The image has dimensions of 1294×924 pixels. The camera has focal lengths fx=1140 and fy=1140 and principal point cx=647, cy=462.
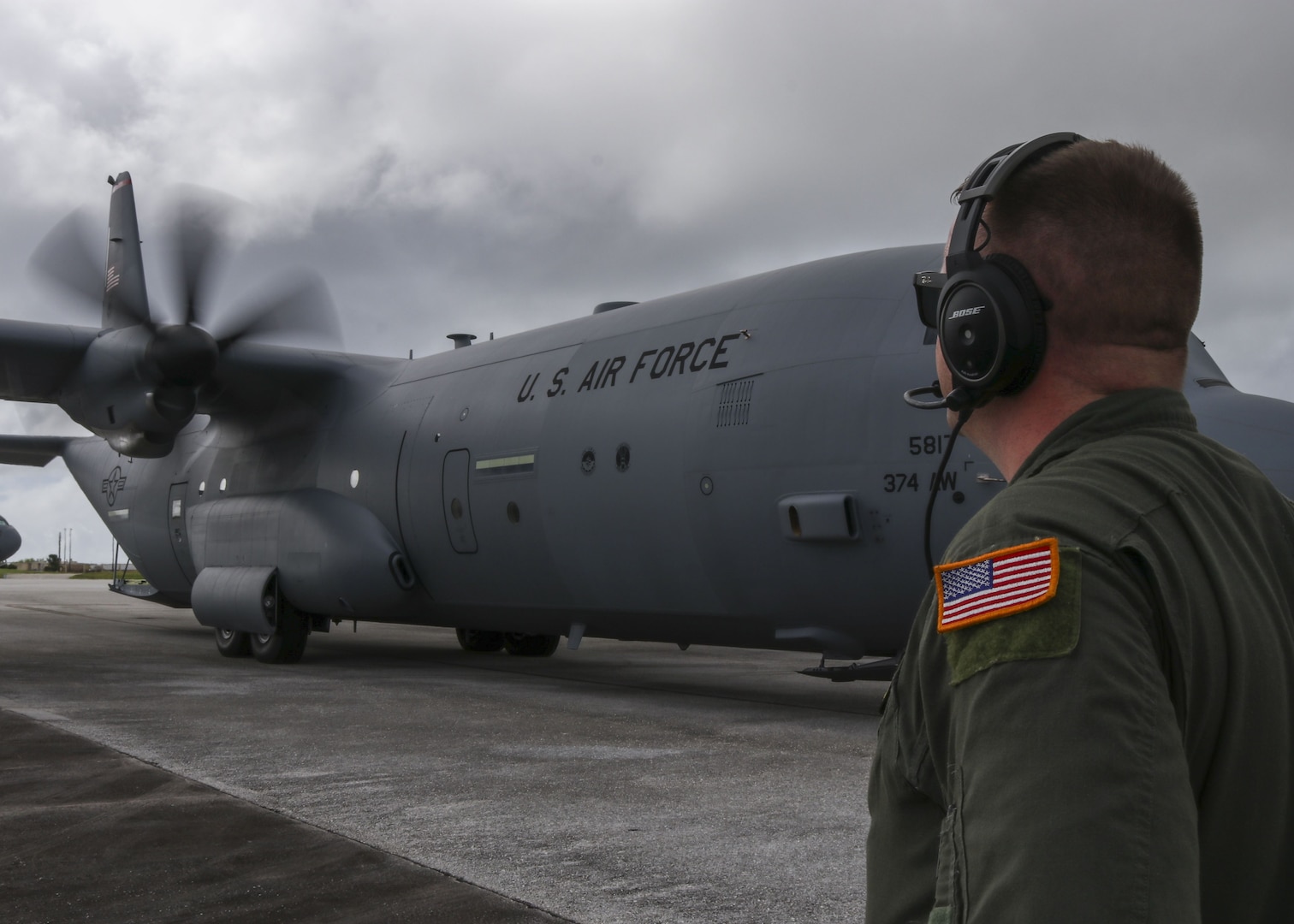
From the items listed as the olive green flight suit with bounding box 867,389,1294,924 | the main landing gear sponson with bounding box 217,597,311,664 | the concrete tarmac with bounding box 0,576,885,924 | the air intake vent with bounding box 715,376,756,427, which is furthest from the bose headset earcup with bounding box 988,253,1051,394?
the main landing gear sponson with bounding box 217,597,311,664

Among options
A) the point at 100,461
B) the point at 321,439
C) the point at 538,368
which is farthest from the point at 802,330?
the point at 100,461

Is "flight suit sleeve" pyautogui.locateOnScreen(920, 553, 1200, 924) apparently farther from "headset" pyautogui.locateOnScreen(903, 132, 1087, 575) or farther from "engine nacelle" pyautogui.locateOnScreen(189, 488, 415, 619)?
"engine nacelle" pyautogui.locateOnScreen(189, 488, 415, 619)

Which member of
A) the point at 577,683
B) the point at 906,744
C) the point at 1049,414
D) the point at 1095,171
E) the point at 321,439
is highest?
the point at 321,439

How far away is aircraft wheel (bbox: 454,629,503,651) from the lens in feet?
52.0

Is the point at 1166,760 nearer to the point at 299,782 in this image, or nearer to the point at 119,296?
the point at 299,782

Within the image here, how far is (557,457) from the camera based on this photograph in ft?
33.4

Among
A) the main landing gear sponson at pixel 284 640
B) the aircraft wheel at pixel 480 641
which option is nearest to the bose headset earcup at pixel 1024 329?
the main landing gear sponson at pixel 284 640

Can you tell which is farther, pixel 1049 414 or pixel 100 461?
pixel 100 461

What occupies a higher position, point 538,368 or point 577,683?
point 538,368

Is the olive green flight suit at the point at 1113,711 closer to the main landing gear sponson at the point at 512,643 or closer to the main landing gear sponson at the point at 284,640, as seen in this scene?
the main landing gear sponson at the point at 284,640

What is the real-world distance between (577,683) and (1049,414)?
10596 millimetres

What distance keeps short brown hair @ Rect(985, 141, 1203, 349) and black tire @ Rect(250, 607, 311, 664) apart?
13275 millimetres

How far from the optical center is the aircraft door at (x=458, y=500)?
37.2 ft

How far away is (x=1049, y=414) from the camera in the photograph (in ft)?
4.39
